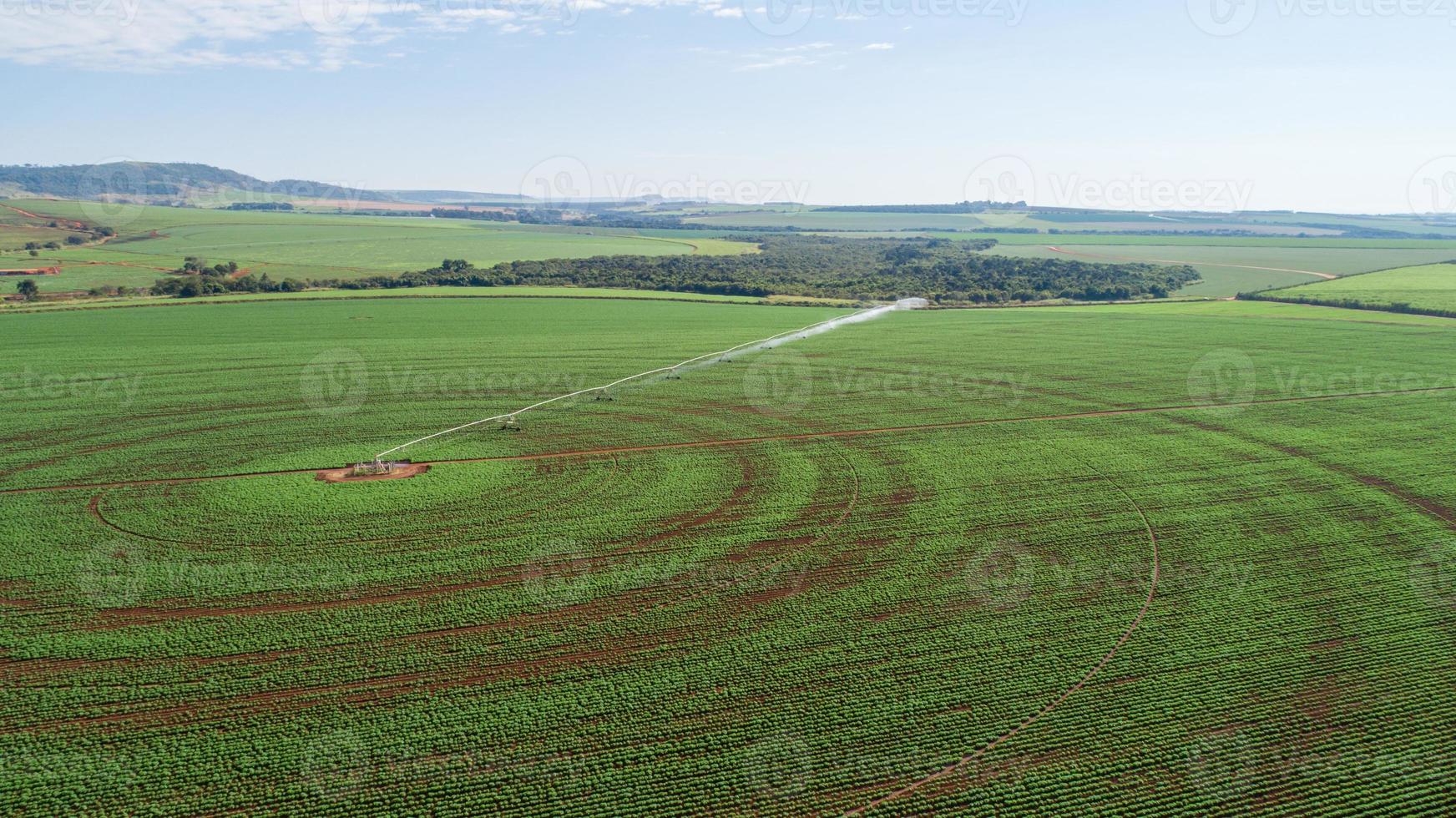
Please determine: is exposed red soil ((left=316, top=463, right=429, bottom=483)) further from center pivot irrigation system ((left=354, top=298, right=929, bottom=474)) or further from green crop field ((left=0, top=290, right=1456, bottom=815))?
green crop field ((left=0, top=290, right=1456, bottom=815))

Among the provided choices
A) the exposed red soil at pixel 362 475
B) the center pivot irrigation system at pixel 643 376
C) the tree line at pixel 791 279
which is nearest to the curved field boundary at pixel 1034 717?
the exposed red soil at pixel 362 475

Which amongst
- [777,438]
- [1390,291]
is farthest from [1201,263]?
[777,438]

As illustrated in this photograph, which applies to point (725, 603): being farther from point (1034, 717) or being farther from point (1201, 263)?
point (1201, 263)

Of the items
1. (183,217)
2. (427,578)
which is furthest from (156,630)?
(183,217)

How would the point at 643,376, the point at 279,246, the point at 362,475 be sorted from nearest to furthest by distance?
the point at 362,475 < the point at 643,376 < the point at 279,246

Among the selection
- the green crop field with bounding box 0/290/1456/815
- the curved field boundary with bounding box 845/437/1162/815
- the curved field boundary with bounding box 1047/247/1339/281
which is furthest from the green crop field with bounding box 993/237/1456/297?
the curved field boundary with bounding box 845/437/1162/815

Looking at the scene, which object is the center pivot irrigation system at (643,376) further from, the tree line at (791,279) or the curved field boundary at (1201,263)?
the curved field boundary at (1201,263)

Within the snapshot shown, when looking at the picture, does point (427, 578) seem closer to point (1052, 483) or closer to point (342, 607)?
point (342, 607)
